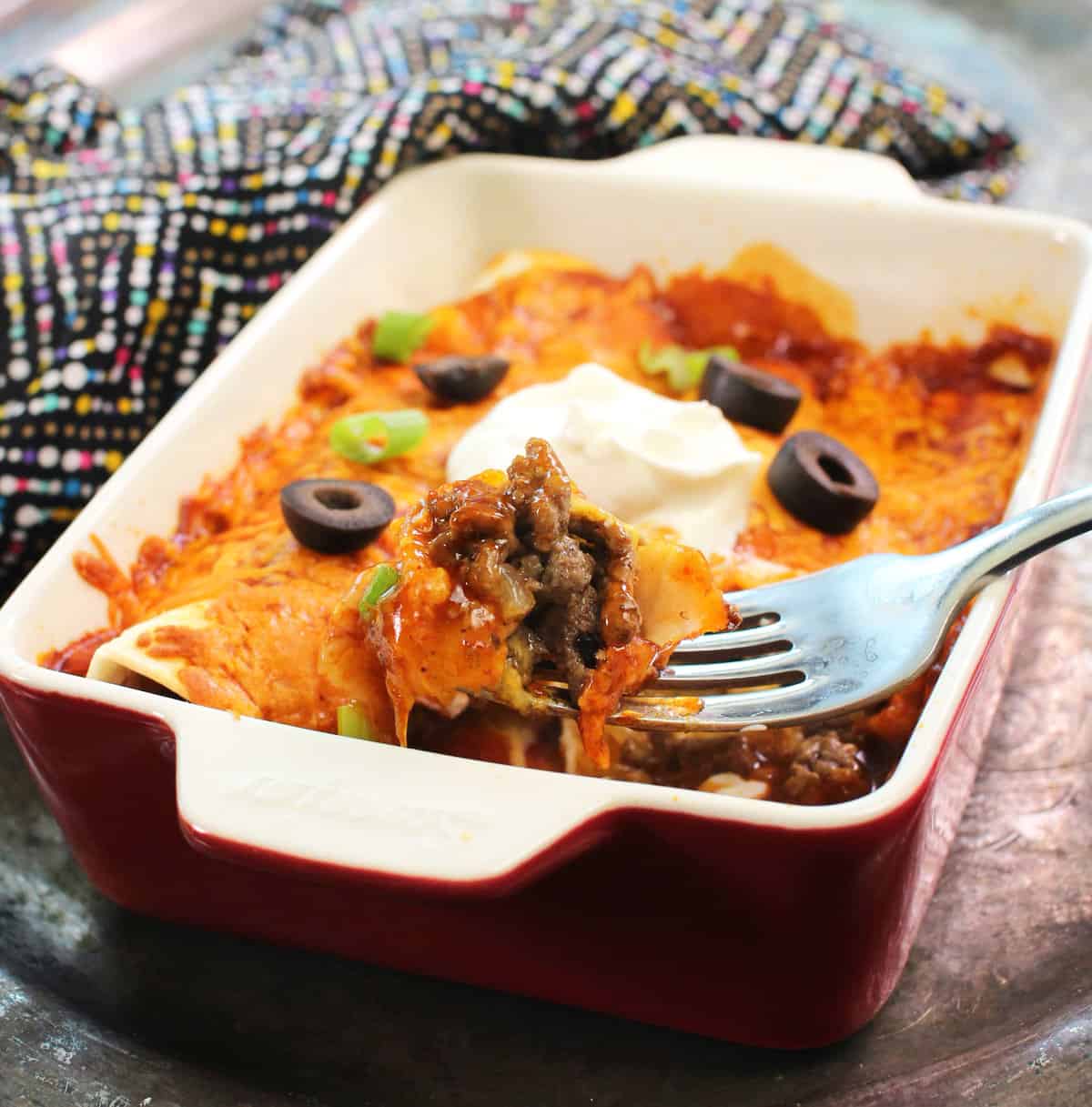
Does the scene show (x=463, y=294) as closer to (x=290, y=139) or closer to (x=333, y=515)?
(x=290, y=139)

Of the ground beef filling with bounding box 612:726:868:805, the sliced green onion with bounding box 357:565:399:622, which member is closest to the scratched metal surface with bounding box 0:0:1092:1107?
the ground beef filling with bounding box 612:726:868:805

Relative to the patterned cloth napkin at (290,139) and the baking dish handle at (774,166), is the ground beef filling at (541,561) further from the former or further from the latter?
the baking dish handle at (774,166)

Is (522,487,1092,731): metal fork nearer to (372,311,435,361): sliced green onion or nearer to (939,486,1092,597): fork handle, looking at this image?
(939,486,1092,597): fork handle

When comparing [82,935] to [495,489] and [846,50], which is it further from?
[846,50]

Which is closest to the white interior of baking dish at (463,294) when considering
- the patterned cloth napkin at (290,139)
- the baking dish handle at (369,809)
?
the baking dish handle at (369,809)

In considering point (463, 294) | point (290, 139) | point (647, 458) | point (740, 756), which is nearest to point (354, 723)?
point (740, 756)
